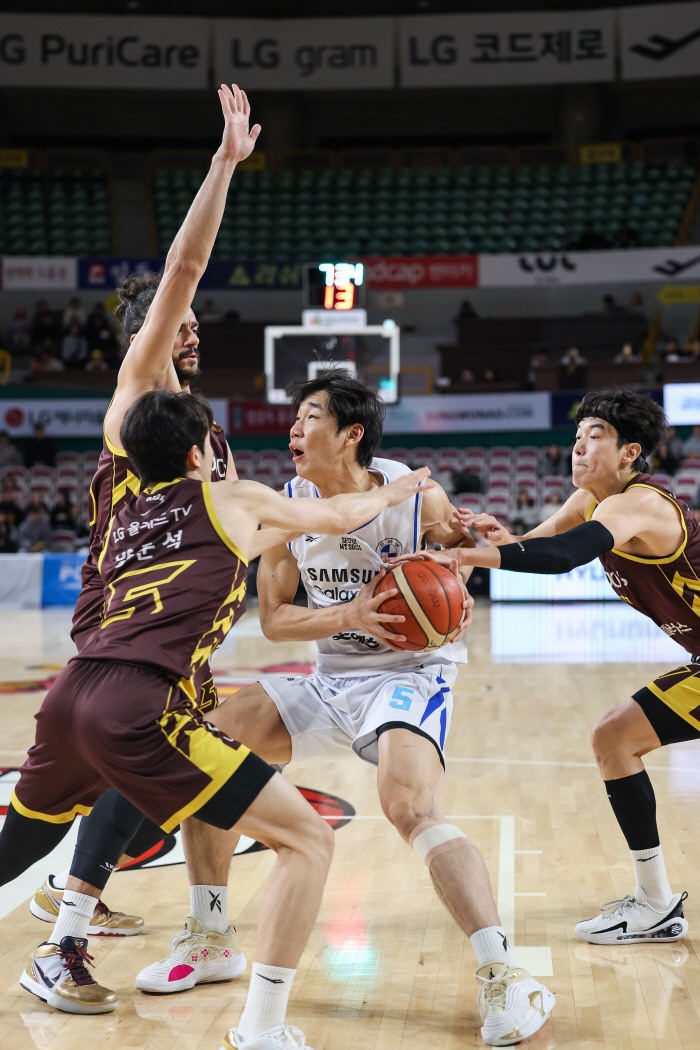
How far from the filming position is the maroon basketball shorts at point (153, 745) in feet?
8.61

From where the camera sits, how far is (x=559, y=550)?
3.31 m

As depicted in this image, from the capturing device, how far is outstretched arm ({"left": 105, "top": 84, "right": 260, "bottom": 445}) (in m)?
3.23

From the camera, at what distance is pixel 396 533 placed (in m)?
3.69

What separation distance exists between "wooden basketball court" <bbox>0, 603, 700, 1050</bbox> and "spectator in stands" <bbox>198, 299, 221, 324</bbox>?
16.1m

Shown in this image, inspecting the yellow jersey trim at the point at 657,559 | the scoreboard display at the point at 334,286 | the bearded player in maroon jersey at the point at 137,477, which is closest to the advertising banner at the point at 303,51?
the scoreboard display at the point at 334,286

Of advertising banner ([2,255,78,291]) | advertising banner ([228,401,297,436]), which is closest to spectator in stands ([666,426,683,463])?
advertising banner ([228,401,297,436])

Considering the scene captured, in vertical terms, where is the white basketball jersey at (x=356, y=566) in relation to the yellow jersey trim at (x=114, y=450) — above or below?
below

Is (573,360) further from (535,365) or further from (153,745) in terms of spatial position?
(153,745)

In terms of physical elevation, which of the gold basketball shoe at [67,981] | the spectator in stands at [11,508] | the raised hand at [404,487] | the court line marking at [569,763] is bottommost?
the court line marking at [569,763]

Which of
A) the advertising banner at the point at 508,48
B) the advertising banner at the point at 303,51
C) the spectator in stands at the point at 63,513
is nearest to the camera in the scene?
the spectator in stands at the point at 63,513

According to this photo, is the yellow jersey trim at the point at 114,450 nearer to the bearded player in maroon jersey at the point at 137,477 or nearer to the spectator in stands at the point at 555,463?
the bearded player in maroon jersey at the point at 137,477

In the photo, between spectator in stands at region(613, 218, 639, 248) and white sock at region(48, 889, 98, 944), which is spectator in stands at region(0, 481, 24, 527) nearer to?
spectator in stands at region(613, 218, 639, 248)

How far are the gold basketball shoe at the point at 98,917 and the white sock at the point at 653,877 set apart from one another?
1854mm

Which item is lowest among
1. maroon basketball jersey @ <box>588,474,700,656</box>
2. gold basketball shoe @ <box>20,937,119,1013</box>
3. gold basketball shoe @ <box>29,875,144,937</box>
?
gold basketball shoe @ <box>29,875,144,937</box>
